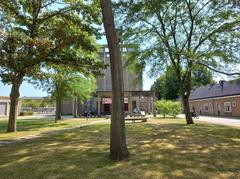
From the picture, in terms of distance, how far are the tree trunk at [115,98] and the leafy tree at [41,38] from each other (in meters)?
7.04

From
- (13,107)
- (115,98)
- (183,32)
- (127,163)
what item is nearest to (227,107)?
(183,32)

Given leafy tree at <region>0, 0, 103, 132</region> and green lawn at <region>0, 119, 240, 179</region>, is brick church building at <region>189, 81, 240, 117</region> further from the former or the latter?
green lawn at <region>0, 119, 240, 179</region>

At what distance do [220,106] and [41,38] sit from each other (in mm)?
31788

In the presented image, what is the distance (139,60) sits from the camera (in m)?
21.8

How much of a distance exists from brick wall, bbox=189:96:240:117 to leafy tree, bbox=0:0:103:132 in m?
25.9

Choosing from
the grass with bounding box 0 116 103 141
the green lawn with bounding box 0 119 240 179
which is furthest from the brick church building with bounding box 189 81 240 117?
the green lawn with bounding box 0 119 240 179

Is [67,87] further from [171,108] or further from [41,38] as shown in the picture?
[171,108]

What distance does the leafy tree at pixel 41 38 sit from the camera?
13812 millimetres

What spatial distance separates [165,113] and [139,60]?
14.7 meters

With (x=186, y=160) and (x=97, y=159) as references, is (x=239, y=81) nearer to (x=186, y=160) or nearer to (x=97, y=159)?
(x=186, y=160)

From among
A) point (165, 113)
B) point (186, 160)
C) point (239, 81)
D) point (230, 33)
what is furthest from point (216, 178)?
point (165, 113)

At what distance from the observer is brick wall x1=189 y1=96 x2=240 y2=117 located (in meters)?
34.3

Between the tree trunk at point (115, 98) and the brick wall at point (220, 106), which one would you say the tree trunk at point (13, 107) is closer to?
the tree trunk at point (115, 98)

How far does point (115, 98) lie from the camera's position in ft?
24.0
